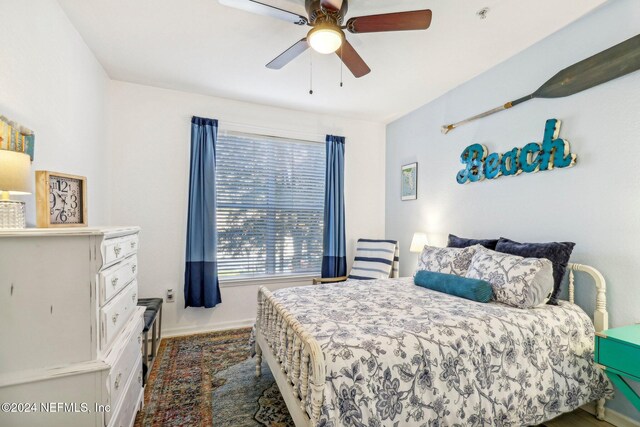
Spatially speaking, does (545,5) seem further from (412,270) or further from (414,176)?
(412,270)

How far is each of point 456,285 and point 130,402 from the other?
2272 millimetres

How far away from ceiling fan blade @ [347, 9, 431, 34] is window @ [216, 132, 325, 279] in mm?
2182

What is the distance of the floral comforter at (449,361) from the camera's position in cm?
132

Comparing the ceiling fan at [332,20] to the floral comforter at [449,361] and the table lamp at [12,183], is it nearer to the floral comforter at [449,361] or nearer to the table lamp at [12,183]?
the table lamp at [12,183]

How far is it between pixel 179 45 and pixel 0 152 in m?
1.74

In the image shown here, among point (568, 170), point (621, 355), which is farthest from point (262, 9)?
point (621, 355)

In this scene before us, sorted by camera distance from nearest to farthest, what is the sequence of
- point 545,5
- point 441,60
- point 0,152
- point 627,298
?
point 0,152, point 627,298, point 545,5, point 441,60

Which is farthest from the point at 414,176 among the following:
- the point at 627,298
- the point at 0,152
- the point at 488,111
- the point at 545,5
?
the point at 0,152

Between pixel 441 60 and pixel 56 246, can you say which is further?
pixel 441 60

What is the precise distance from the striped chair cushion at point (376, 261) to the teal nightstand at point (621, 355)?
83.0 inches

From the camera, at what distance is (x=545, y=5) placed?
6.45 feet

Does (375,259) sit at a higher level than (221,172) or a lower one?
lower

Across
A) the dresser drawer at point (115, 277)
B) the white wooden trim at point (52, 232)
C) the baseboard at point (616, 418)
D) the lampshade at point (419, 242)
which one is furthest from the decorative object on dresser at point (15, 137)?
the baseboard at point (616, 418)

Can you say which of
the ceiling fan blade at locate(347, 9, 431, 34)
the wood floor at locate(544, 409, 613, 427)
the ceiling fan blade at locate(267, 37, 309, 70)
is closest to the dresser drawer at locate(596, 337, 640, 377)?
the wood floor at locate(544, 409, 613, 427)
